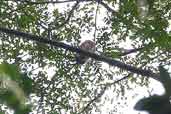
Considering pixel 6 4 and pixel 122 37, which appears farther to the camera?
pixel 122 37

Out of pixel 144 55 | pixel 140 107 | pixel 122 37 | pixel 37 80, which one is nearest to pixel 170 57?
pixel 144 55

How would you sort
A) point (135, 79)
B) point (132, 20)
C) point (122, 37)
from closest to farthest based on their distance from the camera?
point (132, 20) < point (122, 37) < point (135, 79)

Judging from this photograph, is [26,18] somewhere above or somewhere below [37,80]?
above

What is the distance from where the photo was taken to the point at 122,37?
7.75 meters

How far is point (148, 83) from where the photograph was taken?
894cm

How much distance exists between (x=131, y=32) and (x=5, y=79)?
659 cm

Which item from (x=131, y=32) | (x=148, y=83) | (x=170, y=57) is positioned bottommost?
(x=148, y=83)

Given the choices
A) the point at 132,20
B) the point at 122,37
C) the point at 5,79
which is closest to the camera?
the point at 5,79

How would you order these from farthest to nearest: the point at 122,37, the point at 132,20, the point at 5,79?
the point at 122,37, the point at 132,20, the point at 5,79

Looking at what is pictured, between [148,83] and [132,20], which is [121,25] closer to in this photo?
[132,20]

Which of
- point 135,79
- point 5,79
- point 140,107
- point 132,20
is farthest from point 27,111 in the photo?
point 135,79

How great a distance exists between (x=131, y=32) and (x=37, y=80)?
2.18 meters

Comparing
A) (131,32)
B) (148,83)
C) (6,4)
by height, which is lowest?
(148,83)

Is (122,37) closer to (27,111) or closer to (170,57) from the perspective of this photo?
(170,57)
